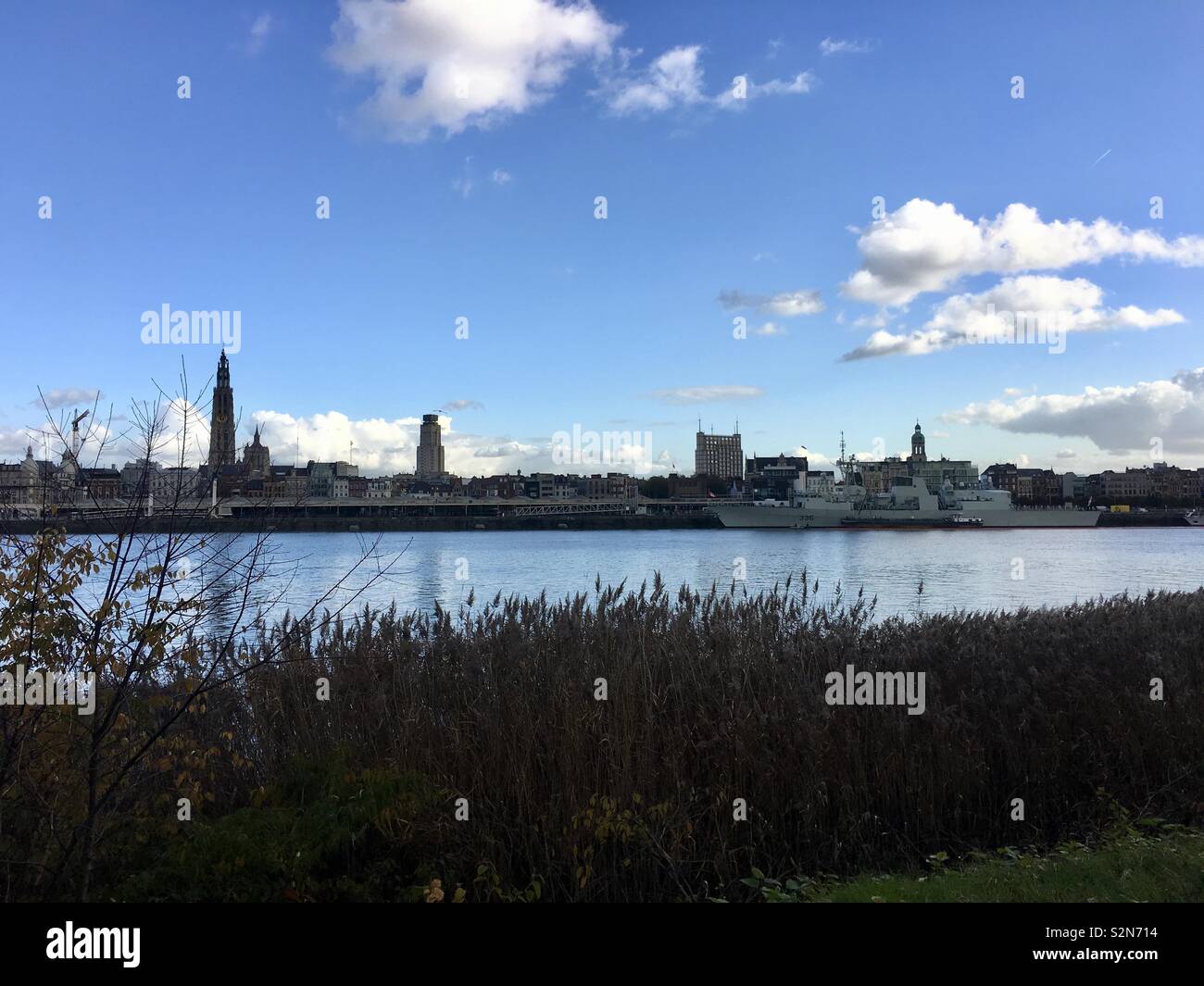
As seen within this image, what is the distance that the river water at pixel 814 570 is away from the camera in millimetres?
28953

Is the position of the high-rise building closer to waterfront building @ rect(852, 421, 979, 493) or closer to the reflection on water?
the reflection on water

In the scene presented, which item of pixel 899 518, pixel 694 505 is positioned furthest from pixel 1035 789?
pixel 694 505

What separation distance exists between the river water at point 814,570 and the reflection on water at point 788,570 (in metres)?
0.11

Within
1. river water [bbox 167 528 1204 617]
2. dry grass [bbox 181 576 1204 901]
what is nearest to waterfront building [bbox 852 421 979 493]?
river water [bbox 167 528 1204 617]

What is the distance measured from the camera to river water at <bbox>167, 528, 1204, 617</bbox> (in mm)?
28953

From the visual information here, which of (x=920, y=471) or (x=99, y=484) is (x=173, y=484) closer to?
(x=99, y=484)

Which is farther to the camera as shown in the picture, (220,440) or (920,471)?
(920,471)

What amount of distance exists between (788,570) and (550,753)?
3799 centimetres

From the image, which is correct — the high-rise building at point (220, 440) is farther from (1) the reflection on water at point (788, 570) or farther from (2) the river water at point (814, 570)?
(2) the river water at point (814, 570)

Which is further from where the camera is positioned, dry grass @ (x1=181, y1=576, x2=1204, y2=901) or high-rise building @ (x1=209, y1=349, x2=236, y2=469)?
dry grass @ (x1=181, y1=576, x2=1204, y2=901)

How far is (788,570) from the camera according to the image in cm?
4409

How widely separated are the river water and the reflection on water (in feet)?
0.35

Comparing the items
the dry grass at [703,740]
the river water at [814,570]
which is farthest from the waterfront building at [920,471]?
the dry grass at [703,740]

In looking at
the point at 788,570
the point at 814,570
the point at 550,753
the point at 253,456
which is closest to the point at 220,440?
the point at 253,456
